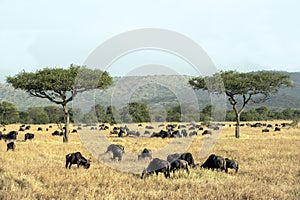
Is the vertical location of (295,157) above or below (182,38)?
below

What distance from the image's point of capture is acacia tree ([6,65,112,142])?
29.8 meters

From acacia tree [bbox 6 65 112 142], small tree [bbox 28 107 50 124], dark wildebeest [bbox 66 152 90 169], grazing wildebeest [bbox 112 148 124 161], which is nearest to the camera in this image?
dark wildebeest [bbox 66 152 90 169]

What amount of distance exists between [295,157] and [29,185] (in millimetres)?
12556

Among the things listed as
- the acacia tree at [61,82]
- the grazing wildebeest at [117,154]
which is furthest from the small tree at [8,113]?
the grazing wildebeest at [117,154]

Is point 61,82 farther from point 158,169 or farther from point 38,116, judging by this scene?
point 38,116

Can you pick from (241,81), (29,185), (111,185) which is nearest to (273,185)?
(111,185)

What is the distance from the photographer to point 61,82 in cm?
2980

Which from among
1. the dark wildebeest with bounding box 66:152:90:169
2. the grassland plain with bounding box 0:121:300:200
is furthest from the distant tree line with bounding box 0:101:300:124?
the grassland plain with bounding box 0:121:300:200

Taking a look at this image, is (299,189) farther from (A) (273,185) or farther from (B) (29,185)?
(B) (29,185)

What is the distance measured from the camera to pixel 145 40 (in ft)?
58.0

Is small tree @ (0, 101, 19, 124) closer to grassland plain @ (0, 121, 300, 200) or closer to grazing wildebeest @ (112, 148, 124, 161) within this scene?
grazing wildebeest @ (112, 148, 124, 161)

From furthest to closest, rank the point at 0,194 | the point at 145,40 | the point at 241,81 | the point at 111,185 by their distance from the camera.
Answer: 1. the point at 241,81
2. the point at 145,40
3. the point at 111,185
4. the point at 0,194

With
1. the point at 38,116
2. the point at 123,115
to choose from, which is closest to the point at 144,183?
the point at 123,115

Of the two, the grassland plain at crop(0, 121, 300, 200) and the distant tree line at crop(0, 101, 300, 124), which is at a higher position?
the distant tree line at crop(0, 101, 300, 124)
